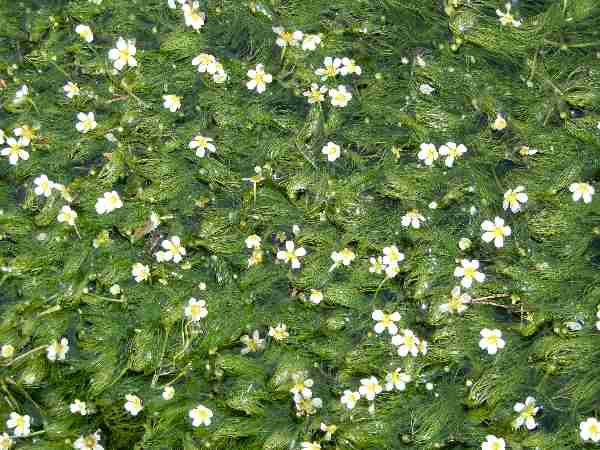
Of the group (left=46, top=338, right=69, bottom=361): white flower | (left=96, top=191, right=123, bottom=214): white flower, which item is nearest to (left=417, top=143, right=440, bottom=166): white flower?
(left=96, top=191, right=123, bottom=214): white flower

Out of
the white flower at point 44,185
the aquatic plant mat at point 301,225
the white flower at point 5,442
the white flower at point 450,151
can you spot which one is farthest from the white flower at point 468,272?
the white flower at point 5,442

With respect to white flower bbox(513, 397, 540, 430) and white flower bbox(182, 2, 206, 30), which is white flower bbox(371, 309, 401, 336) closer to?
white flower bbox(513, 397, 540, 430)

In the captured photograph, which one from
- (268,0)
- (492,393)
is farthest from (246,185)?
(492,393)

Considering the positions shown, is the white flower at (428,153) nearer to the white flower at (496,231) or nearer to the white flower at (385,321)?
the white flower at (496,231)

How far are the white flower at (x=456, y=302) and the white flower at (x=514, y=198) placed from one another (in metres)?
0.55

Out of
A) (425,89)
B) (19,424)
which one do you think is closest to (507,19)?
(425,89)

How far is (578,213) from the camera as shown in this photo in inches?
143

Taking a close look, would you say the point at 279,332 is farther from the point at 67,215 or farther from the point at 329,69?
the point at 329,69

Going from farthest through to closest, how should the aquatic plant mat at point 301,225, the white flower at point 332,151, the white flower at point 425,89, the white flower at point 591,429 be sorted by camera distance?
the white flower at point 425,89 < the white flower at point 332,151 < the aquatic plant mat at point 301,225 < the white flower at point 591,429

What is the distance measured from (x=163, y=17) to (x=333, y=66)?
1126mm

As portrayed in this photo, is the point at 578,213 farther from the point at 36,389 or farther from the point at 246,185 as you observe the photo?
the point at 36,389

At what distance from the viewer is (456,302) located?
3574mm

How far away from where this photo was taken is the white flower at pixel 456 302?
3574 mm

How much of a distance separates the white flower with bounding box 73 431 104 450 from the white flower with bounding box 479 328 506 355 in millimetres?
2165
